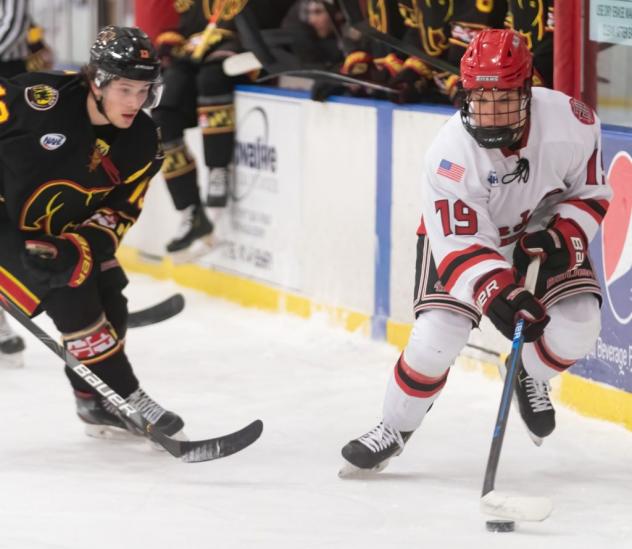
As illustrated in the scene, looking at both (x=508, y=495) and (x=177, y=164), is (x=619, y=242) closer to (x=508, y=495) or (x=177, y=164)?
(x=508, y=495)

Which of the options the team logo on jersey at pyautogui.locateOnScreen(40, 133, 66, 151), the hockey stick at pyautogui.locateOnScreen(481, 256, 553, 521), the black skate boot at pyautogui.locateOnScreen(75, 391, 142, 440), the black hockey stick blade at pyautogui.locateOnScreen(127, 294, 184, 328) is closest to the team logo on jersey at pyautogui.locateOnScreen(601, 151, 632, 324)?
the hockey stick at pyautogui.locateOnScreen(481, 256, 553, 521)

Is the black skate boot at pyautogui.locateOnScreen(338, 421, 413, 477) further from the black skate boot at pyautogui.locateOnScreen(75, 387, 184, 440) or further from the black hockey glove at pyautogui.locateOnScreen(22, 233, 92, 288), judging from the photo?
the black hockey glove at pyautogui.locateOnScreen(22, 233, 92, 288)

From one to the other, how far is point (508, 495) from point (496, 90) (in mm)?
791

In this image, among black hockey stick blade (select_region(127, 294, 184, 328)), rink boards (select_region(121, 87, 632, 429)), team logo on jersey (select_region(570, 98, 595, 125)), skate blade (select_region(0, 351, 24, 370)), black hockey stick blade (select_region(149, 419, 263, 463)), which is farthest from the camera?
skate blade (select_region(0, 351, 24, 370))

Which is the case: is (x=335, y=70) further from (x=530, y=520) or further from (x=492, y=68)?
(x=530, y=520)

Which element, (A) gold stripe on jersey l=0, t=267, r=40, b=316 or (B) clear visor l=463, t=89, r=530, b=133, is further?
(A) gold stripe on jersey l=0, t=267, r=40, b=316

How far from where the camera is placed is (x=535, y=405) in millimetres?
3242

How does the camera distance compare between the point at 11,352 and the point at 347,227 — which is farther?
the point at 347,227

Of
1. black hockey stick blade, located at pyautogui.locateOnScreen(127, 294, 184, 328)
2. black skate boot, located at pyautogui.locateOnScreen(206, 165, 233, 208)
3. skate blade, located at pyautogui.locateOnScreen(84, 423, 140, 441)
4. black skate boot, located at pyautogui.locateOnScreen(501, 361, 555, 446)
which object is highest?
black skate boot, located at pyautogui.locateOnScreen(206, 165, 233, 208)

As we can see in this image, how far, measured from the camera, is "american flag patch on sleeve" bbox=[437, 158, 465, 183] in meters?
2.91

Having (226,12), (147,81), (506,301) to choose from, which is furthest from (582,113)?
(226,12)

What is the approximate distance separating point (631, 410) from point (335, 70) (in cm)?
176

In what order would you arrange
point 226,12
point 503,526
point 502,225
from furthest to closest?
point 226,12 < point 502,225 < point 503,526

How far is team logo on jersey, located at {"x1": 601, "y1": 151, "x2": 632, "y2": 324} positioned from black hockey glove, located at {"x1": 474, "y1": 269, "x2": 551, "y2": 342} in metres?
0.75
